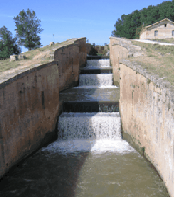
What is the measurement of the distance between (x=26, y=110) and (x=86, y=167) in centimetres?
244

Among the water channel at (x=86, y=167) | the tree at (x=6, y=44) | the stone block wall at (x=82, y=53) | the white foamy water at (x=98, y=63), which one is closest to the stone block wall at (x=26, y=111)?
the water channel at (x=86, y=167)

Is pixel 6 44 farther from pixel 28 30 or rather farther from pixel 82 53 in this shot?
pixel 82 53

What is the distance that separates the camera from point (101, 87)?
12594mm

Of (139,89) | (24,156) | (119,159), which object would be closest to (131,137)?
(119,159)

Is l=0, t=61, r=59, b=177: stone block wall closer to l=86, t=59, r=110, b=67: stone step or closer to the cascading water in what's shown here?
the cascading water

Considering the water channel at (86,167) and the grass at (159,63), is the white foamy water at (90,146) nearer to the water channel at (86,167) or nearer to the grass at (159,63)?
the water channel at (86,167)

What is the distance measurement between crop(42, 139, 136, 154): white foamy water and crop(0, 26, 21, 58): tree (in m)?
21.7

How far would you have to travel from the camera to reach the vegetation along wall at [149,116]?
4516mm

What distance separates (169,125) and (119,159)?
244cm

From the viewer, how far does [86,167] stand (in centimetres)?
602

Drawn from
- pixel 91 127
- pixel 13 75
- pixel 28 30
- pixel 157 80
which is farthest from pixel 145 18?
pixel 13 75

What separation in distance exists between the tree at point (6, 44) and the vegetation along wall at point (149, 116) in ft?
71.4

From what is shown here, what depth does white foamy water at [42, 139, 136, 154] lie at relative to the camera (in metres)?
6.97

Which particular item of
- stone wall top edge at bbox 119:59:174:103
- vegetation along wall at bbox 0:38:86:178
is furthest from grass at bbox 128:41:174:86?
vegetation along wall at bbox 0:38:86:178
